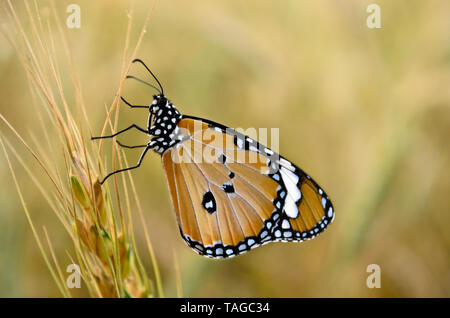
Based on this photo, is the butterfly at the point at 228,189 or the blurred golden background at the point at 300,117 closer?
the butterfly at the point at 228,189

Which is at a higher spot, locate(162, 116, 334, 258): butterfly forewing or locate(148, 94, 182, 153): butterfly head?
locate(148, 94, 182, 153): butterfly head

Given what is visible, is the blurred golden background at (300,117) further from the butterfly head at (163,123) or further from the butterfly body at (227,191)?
the butterfly head at (163,123)

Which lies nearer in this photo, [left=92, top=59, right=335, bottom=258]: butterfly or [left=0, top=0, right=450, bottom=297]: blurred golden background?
[left=92, top=59, right=335, bottom=258]: butterfly

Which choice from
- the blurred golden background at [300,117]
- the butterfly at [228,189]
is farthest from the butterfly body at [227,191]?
the blurred golden background at [300,117]

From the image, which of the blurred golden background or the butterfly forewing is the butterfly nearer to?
the butterfly forewing

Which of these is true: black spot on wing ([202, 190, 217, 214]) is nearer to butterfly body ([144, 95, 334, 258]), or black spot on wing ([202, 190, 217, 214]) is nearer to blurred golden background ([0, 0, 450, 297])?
butterfly body ([144, 95, 334, 258])

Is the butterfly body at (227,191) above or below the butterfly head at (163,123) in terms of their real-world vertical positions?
below

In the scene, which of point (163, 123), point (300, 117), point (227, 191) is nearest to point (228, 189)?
point (227, 191)

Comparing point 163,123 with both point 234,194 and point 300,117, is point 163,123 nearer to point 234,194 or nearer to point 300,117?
point 234,194

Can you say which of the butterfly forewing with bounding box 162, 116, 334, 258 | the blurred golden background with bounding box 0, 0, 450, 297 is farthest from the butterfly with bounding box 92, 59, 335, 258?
the blurred golden background with bounding box 0, 0, 450, 297

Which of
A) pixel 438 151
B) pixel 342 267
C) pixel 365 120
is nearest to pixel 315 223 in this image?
pixel 342 267

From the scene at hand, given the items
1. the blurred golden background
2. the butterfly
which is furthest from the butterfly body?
the blurred golden background
